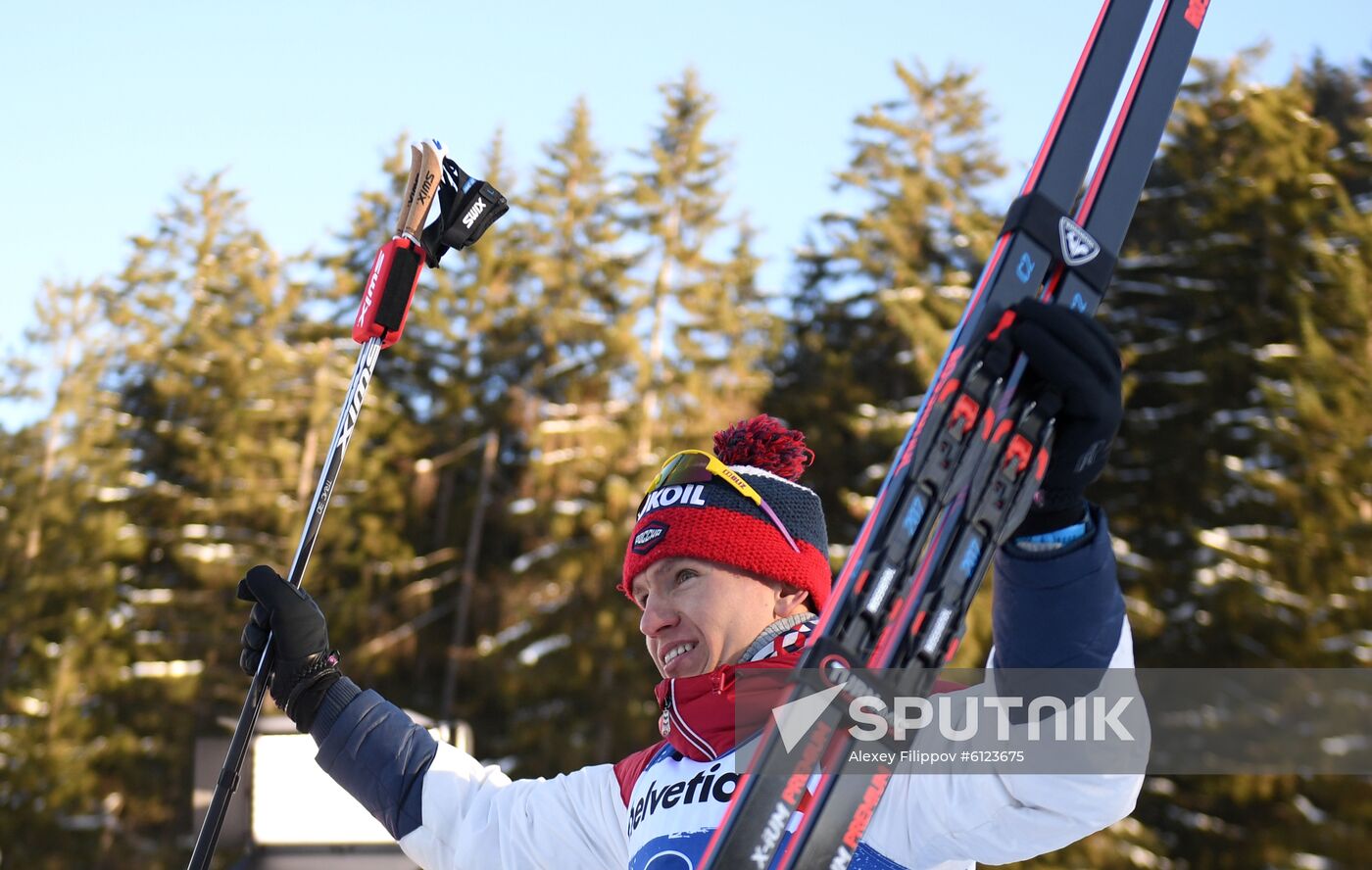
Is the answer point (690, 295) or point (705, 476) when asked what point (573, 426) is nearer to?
point (690, 295)

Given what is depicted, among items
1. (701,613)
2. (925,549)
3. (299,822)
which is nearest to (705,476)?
(701,613)

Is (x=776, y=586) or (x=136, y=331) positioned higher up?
(x=136, y=331)

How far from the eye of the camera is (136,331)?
22828mm

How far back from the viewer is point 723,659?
232 centimetres

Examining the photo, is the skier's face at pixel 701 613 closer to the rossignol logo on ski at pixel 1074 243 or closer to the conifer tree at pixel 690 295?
the rossignol logo on ski at pixel 1074 243

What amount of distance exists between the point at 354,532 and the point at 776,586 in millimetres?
19584

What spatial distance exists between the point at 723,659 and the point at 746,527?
244 mm

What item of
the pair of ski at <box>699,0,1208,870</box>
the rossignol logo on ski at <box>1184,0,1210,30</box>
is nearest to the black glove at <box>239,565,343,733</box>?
the pair of ski at <box>699,0,1208,870</box>

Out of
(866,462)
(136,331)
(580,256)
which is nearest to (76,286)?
(136,331)

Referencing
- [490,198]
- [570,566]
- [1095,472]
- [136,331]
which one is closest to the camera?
[1095,472]

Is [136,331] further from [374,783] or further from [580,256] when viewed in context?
[374,783]

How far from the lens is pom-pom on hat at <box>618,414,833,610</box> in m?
2.39

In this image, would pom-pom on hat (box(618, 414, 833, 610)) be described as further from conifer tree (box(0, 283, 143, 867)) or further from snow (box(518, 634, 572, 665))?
conifer tree (box(0, 283, 143, 867))

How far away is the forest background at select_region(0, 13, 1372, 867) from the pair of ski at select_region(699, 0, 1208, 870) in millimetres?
15460
